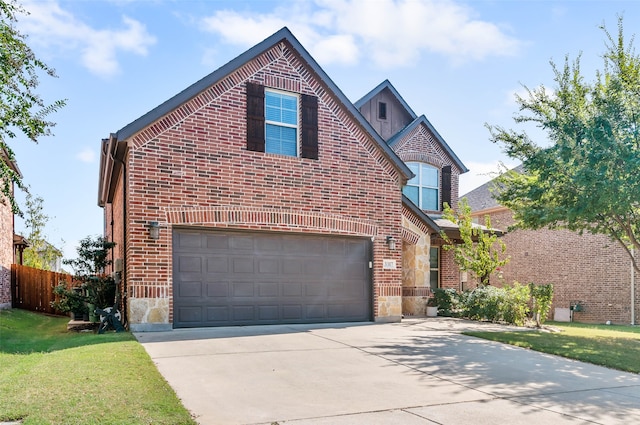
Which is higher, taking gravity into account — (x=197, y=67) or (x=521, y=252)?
(x=197, y=67)

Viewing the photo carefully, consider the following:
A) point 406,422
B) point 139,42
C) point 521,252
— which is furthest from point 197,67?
point 521,252

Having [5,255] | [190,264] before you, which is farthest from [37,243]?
[190,264]

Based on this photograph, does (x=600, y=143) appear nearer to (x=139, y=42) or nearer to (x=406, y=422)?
(x=406, y=422)

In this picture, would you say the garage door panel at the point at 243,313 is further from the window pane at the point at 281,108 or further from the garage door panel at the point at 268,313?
the window pane at the point at 281,108

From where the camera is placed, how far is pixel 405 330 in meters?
12.1

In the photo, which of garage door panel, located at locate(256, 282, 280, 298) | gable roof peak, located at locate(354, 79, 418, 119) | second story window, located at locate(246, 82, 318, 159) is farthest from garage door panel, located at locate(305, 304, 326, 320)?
gable roof peak, located at locate(354, 79, 418, 119)

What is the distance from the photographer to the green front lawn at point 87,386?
192 inches

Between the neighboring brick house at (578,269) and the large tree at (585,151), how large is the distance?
6702 mm

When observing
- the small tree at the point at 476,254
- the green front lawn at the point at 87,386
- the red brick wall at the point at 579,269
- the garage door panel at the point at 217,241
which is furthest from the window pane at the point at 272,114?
the red brick wall at the point at 579,269

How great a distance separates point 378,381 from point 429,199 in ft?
47.1

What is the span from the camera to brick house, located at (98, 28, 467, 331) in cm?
1103

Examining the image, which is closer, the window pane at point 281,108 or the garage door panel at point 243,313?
the garage door panel at point 243,313

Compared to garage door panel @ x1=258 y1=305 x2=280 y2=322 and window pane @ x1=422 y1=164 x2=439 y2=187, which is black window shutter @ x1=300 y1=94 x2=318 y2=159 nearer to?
garage door panel @ x1=258 y1=305 x2=280 y2=322

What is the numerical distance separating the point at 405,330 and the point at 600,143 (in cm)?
602
